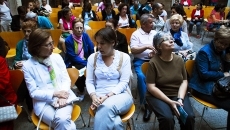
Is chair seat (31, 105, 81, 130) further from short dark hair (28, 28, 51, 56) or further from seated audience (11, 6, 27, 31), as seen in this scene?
seated audience (11, 6, 27, 31)

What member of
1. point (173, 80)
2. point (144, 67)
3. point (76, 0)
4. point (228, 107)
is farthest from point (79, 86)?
point (76, 0)

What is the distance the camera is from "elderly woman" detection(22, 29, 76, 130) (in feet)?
6.35

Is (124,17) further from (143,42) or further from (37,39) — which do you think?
(37,39)

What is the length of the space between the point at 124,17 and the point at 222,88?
3250 millimetres

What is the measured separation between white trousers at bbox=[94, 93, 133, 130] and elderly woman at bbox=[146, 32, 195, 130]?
346mm

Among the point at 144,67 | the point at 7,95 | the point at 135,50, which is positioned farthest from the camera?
the point at 135,50

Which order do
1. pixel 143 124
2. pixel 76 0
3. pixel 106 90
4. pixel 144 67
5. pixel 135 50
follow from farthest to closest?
pixel 76 0
pixel 135 50
pixel 143 124
pixel 144 67
pixel 106 90

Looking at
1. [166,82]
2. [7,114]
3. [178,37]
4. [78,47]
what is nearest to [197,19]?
[178,37]

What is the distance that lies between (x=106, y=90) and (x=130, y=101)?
273 mm

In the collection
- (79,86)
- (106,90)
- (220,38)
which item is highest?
(220,38)

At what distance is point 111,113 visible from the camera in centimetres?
193

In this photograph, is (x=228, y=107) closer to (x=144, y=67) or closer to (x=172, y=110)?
(x=172, y=110)

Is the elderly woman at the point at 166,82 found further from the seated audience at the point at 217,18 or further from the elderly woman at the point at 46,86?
the seated audience at the point at 217,18

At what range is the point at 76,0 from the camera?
30.4 ft
